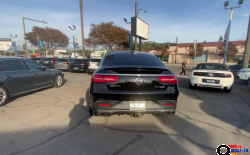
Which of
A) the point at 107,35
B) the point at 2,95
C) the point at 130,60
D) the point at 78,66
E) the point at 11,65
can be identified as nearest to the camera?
the point at 130,60

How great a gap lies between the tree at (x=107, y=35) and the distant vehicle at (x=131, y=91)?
22703mm

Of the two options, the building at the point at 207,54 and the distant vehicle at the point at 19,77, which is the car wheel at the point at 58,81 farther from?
the building at the point at 207,54

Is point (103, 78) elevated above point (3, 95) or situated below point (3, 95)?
above

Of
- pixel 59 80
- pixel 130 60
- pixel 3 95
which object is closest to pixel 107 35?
pixel 59 80

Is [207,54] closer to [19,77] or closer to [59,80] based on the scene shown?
[59,80]

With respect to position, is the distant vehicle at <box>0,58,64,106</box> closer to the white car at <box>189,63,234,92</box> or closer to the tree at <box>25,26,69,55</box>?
the white car at <box>189,63,234,92</box>

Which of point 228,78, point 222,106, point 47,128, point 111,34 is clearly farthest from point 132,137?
point 111,34

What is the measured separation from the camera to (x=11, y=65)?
16.1 ft

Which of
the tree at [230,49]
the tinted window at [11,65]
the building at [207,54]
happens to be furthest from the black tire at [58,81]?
the building at [207,54]

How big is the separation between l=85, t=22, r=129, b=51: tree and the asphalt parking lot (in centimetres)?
2183

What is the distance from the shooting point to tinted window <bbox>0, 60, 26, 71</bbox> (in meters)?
4.63

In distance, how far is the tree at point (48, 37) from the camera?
43.1 meters

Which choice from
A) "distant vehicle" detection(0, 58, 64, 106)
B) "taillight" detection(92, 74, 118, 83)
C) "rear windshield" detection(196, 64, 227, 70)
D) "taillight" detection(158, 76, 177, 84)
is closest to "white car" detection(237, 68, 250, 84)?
"rear windshield" detection(196, 64, 227, 70)

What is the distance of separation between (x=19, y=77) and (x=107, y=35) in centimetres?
2100
